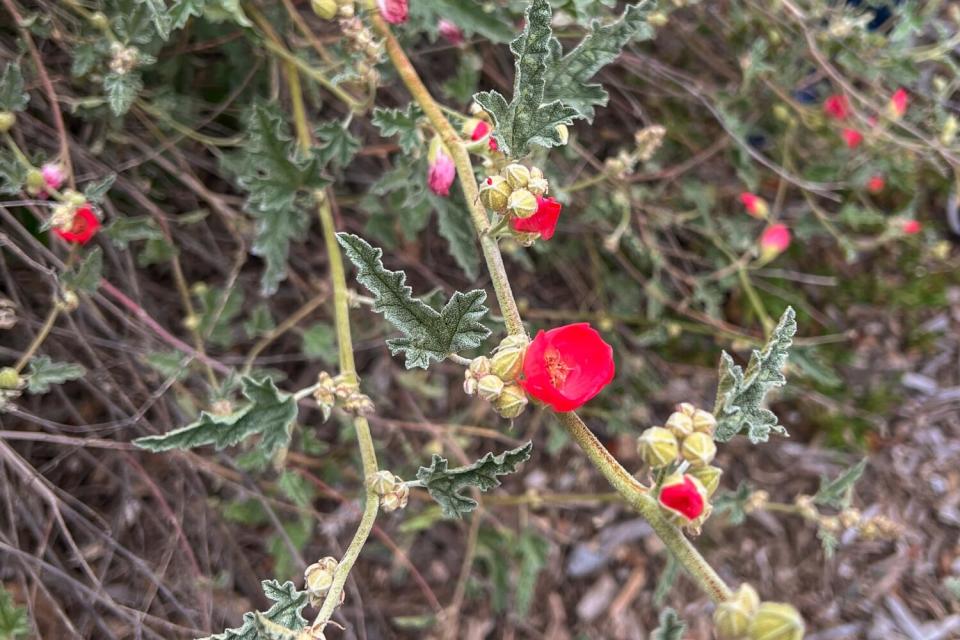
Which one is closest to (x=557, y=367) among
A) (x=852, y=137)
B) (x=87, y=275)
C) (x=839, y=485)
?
(x=839, y=485)

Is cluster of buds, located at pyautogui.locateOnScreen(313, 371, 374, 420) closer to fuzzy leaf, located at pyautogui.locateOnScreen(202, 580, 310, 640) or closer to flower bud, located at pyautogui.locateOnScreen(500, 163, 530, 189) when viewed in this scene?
fuzzy leaf, located at pyautogui.locateOnScreen(202, 580, 310, 640)

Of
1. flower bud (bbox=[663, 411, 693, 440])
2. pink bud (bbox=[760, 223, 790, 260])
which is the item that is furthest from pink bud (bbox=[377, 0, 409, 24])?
pink bud (bbox=[760, 223, 790, 260])

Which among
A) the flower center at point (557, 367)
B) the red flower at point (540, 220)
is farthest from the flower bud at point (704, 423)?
the red flower at point (540, 220)

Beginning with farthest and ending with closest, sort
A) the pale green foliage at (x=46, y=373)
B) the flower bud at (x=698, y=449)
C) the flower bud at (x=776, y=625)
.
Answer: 1. the pale green foliage at (x=46, y=373)
2. the flower bud at (x=698, y=449)
3. the flower bud at (x=776, y=625)

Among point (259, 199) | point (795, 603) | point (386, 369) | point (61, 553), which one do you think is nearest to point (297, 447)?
point (386, 369)

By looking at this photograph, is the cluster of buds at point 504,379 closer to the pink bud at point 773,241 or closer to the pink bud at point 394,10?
the pink bud at point 394,10

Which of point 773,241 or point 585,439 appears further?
point 773,241

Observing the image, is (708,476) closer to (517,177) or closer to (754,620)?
(754,620)
